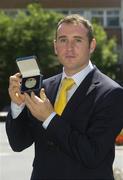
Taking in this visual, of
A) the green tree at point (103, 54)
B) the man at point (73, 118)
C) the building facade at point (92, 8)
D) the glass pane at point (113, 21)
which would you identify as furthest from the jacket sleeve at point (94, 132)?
the glass pane at point (113, 21)

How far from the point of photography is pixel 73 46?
3.08 m

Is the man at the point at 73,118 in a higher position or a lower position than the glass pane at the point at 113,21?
higher

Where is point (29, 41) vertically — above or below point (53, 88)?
below

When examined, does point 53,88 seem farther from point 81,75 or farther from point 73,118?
point 73,118

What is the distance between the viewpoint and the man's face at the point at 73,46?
3.08 meters

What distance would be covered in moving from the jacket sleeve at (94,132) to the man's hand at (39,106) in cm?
6

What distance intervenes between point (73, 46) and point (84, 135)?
1.61 ft

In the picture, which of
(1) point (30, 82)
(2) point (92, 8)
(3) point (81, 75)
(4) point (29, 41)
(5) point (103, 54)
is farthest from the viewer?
(2) point (92, 8)

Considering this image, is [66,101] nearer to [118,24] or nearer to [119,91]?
[119,91]

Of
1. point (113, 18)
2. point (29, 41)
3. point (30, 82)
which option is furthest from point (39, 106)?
point (113, 18)

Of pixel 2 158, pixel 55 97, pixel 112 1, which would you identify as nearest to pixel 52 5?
pixel 112 1

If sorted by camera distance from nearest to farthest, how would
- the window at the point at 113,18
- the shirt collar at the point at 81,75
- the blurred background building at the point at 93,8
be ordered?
the shirt collar at the point at 81,75
the blurred background building at the point at 93,8
the window at the point at 113,18

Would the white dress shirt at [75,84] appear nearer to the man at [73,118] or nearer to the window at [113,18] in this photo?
the man at [73,118]

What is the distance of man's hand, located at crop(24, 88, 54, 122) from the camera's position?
294cm
